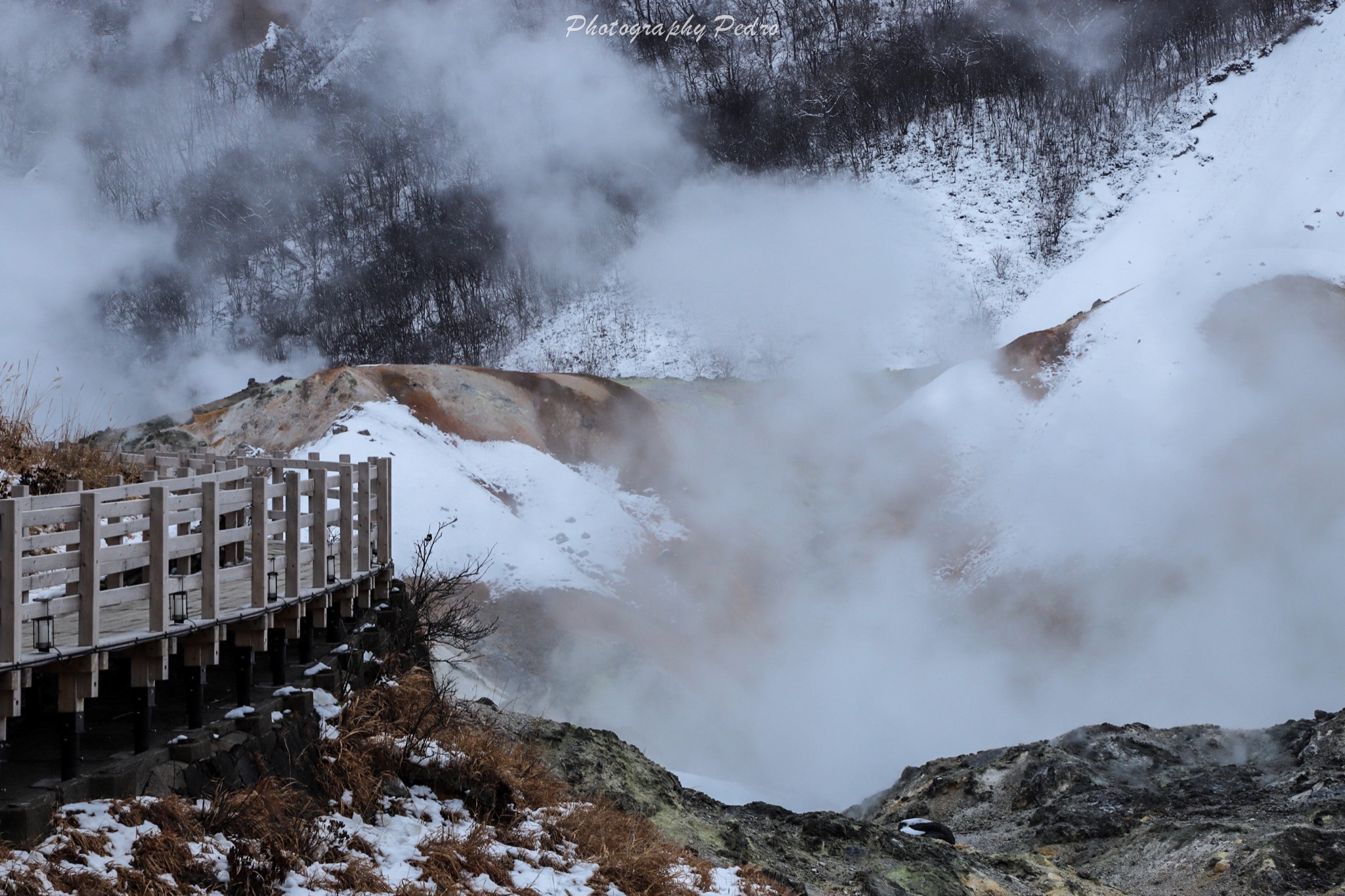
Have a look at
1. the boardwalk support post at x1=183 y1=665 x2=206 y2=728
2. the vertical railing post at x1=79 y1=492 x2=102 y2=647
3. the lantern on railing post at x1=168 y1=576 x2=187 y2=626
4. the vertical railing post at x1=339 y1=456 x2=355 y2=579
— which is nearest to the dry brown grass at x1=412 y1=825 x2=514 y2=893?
the boardwalk support post at x1=183 y1=665 x2=206 y2=728

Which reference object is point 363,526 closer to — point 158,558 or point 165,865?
point 158,558

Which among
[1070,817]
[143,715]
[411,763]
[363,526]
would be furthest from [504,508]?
[143,715]

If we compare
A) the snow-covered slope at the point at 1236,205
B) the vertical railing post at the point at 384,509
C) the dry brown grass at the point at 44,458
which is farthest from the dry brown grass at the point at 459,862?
the snow-covered slope at the point at 1236,205

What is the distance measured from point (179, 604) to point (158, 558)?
516 mm

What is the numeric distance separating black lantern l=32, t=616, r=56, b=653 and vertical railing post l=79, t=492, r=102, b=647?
16 cm

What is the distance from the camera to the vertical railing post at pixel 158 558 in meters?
6.06

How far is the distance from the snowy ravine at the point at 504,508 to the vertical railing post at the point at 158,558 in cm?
1422

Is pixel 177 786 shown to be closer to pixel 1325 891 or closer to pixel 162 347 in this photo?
pixel 1325 891

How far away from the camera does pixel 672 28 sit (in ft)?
258

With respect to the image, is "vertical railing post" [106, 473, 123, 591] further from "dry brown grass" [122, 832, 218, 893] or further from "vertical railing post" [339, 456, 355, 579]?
"dry brown grass" [122, 832, 218, 893]

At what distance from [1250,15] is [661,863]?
69.8 m

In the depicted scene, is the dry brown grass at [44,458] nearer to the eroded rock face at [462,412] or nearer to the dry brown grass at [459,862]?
the dry brown grass at [459,862]

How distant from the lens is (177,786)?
20.2 ft

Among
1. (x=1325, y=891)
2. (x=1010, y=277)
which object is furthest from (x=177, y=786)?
(x=1010, y=277)
